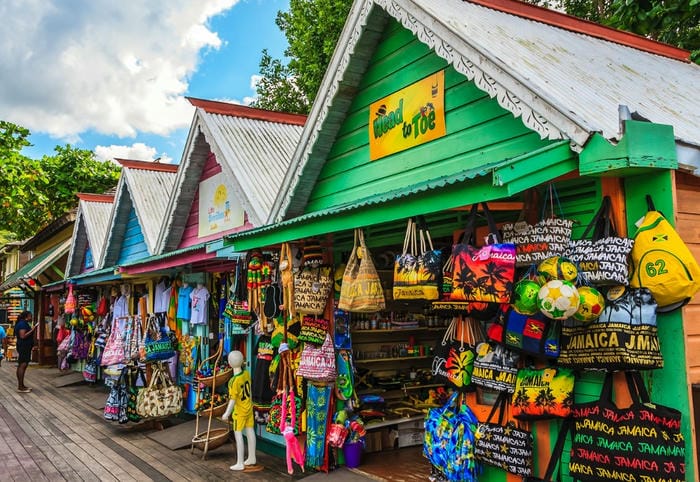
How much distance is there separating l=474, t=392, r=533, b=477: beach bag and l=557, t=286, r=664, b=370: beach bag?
903 millimetres

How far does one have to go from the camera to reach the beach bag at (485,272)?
418cm

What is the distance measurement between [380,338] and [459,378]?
13.9 ft

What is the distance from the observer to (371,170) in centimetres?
698

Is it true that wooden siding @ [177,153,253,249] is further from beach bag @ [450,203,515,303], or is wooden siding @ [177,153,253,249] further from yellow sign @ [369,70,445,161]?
beach bag @ [450,203,515,303]

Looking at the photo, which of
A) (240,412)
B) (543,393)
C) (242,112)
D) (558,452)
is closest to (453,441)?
(558,452)

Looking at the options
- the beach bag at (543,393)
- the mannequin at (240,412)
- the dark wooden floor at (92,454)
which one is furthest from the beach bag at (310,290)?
the beach bag at (543,393)

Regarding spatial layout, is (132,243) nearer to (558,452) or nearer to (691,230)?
(558,452)

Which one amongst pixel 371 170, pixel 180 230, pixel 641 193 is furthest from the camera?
pixel 180 230

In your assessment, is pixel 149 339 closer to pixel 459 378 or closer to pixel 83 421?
pixel 83 421

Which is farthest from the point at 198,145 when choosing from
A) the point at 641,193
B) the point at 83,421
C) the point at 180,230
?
the point at 641,193

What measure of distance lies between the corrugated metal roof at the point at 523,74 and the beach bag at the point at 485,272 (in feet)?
2.90

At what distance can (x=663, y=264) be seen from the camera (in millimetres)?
3670

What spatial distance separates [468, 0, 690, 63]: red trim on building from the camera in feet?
24.5

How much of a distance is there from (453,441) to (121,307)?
11820 mm
